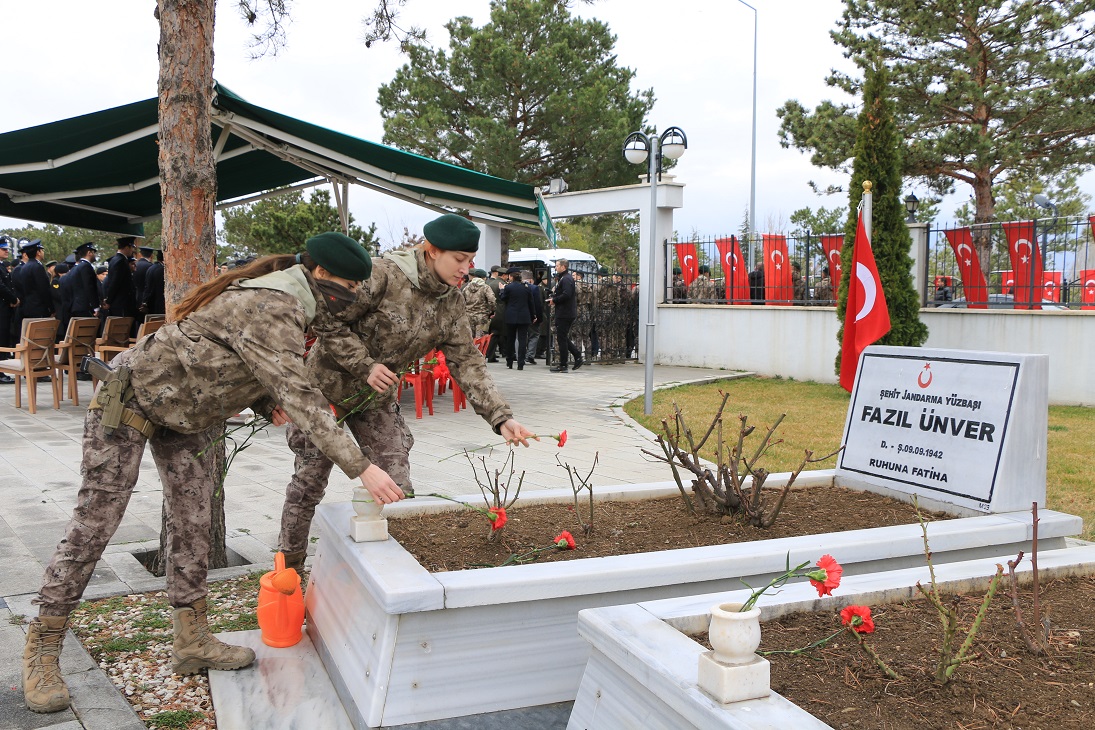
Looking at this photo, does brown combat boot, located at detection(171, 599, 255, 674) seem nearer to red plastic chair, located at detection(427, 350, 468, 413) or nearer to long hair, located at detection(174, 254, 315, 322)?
long hair, located at detection(174, 254, 315, 322)

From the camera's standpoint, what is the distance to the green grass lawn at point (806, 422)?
6.52 meters

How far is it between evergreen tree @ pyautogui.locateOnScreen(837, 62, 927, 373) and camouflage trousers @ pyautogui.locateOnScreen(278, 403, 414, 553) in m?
9.47

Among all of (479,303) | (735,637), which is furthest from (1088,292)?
(735,637)

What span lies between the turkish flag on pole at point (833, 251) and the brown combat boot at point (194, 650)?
41.9 feet

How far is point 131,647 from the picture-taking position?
3482mm

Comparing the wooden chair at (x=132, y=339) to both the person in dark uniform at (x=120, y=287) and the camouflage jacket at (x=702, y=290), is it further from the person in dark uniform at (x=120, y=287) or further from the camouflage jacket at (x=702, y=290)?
the camouflage jacket at (x=702, y=290)

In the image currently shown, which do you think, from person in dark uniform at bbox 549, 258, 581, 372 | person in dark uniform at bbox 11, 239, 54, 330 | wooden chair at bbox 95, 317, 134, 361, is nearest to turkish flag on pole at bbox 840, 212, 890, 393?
wooden chair at bbox 95, 317, 134, 361

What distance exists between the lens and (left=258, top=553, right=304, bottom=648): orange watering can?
3.36 meters

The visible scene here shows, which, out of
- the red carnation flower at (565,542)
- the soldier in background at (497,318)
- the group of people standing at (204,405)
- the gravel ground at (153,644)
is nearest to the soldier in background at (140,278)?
the soldier in background at (497,318)

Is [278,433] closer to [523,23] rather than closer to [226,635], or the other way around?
[226,635]

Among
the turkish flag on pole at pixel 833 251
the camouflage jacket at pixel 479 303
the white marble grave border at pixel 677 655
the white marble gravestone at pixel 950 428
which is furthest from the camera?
the turkish flag on pole at pixel 833 251

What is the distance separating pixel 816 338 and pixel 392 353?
38.3 ft

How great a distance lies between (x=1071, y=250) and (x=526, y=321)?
8.29 meters

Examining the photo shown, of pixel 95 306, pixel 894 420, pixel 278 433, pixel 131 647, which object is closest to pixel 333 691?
pixel 131 647
